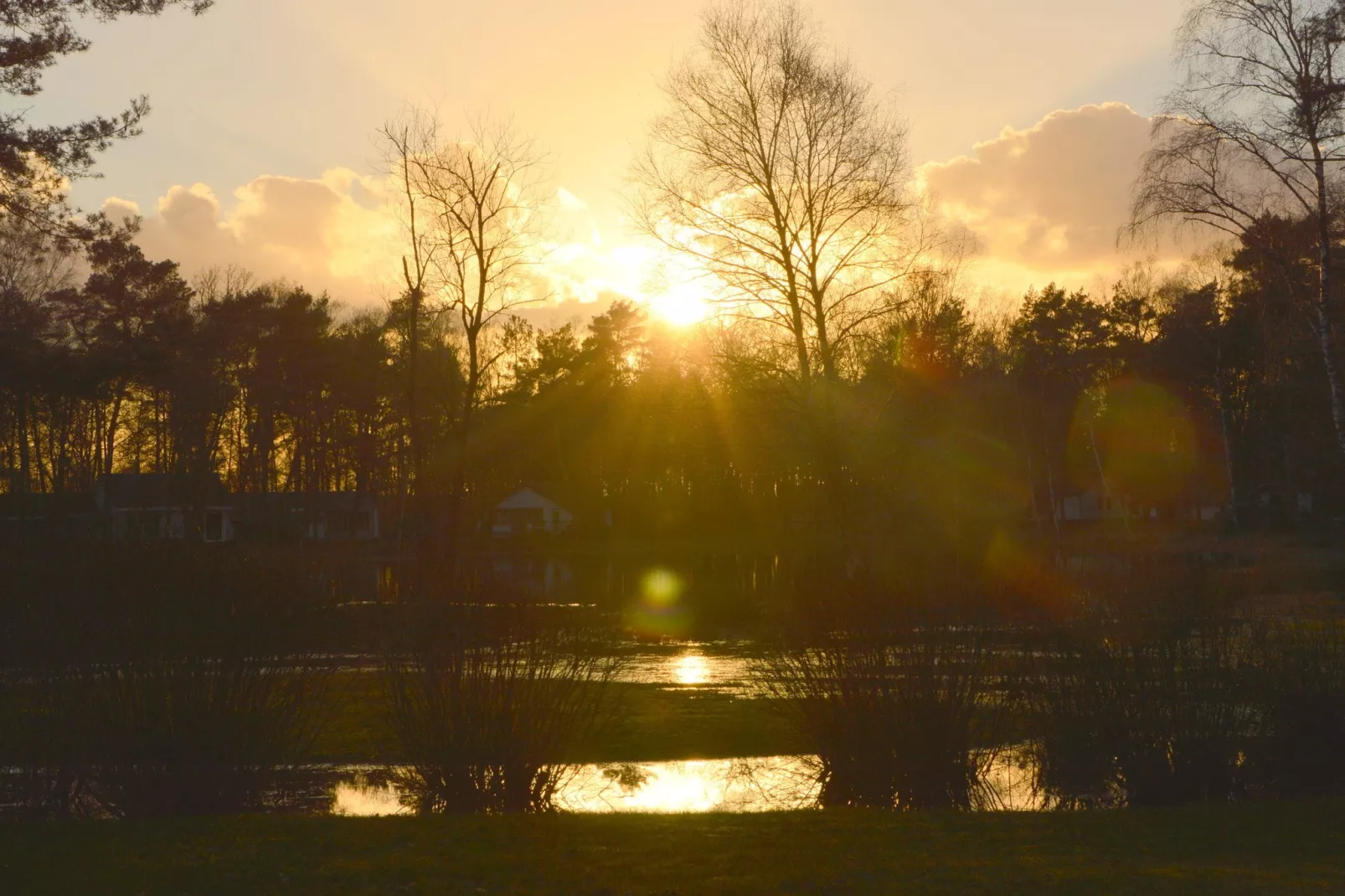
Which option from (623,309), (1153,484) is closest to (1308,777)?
(1153,484)

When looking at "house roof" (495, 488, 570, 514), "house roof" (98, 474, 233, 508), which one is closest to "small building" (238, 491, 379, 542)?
"house roof" (98, 474, 233, 508)

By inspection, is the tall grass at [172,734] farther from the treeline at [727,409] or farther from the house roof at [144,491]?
the house roof at [144,491]

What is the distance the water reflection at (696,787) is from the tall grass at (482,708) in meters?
0.67

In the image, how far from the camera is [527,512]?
280 ft

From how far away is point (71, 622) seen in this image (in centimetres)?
998

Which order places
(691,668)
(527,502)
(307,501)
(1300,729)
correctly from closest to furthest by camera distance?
(1300,729)
(691,668)
(307,501)
(527,502)

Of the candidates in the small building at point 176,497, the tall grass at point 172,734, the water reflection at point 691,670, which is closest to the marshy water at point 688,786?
the tall grass at point 172,734

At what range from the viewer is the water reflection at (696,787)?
424 inches

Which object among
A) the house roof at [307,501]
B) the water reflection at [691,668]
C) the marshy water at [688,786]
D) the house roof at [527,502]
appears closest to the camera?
the marshy water at [688,786]

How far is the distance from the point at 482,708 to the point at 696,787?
2787 millimetres

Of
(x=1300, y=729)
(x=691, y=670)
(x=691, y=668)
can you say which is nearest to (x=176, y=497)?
(x=691, y=668)

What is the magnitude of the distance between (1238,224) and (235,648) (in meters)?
Answer: 18.9

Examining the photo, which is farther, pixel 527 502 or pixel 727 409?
pixel 527 502

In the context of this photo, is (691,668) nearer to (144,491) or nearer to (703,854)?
(703,854)
